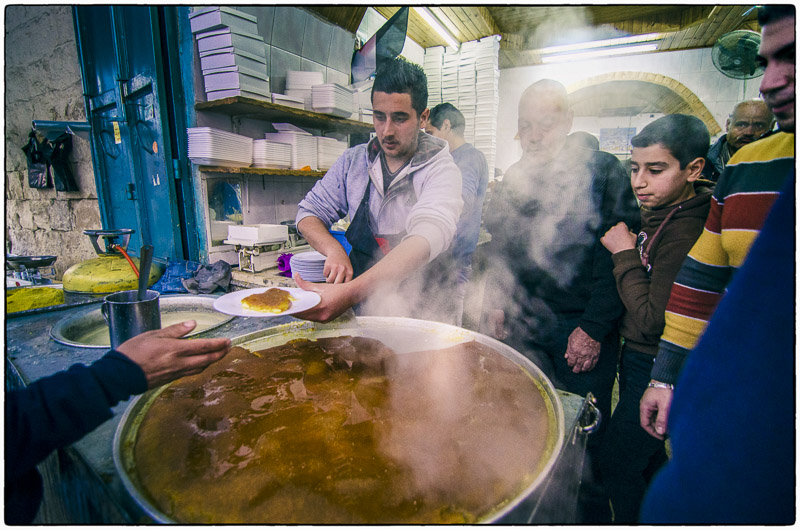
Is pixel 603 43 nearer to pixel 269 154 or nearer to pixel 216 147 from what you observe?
pixel 269 154

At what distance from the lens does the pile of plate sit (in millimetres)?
3154

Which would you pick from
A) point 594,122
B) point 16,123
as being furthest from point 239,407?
point 16,123

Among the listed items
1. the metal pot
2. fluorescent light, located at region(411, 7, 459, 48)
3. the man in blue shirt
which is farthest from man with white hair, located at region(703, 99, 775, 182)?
the metal pot

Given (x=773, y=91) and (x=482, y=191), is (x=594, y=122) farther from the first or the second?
(x=773, y=91)

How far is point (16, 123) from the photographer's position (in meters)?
4.37

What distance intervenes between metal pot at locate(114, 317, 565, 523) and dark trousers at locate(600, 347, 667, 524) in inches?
28.0

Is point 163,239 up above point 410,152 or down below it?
below

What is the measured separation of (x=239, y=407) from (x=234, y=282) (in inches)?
81.5

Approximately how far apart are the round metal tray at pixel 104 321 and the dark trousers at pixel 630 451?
5.77ft

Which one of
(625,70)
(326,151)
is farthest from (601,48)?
(326,151)

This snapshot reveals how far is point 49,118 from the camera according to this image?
440 centimetres

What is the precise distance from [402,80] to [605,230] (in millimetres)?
1221

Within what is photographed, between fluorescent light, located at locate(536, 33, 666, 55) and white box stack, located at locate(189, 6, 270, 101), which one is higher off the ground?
white box stack, located at locate(189, 6, 270, 101)

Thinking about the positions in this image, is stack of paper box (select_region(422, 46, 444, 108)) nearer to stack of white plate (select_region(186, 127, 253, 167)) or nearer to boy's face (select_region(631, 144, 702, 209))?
stack of white plate (select_region(186, 127, 253, 167))
